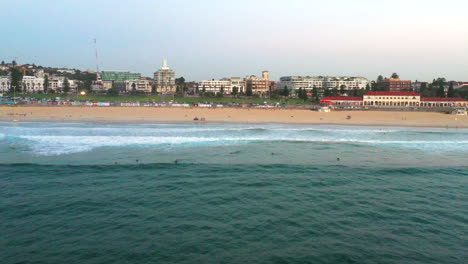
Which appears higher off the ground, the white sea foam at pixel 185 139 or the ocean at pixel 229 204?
the white sea foam at pixel 185 139

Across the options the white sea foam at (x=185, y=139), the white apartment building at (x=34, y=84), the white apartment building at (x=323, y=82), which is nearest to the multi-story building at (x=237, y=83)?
the white apartment building at (x=323, y=82)

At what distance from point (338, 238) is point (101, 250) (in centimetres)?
617

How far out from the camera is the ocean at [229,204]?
28.2 ft

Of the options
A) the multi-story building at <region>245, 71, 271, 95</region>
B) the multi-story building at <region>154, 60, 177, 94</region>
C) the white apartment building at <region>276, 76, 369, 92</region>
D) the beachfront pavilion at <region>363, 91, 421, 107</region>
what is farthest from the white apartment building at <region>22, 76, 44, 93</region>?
the beachfront pavilion at <region>363, 91, 421, 107</region>

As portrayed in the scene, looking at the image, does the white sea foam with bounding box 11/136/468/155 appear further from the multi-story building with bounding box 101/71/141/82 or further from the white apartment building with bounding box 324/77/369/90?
the multi-story building with bounding box 101/71/141/82

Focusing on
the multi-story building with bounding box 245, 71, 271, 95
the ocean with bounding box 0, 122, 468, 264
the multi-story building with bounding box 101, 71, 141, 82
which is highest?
the multi-story building with bounding box 101, 71, 141, 82

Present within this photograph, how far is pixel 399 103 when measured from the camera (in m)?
78.3

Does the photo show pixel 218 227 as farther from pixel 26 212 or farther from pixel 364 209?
pixel 26 212

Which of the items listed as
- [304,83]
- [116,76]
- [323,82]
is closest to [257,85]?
[304,83]

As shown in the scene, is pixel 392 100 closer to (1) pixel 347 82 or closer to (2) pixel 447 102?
(2) pixel 447 102

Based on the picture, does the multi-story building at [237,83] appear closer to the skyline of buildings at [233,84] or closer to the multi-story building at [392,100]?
the skyline of buildings at [233,84]

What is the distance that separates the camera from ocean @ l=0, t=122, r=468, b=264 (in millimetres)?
8594

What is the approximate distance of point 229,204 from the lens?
11969 millimetres

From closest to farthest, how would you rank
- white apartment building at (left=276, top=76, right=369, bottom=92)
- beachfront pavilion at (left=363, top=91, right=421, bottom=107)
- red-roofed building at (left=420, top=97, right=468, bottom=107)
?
red-roofed building at (left=420, top=97, right=468, bottom=107) < beachfront pavilion at (left=363, top=91, right=421, bottom=107) < white apartment building at (left=276, top=76, right=369, bottom=92)
